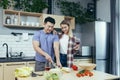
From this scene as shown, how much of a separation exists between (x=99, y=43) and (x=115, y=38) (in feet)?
1.35

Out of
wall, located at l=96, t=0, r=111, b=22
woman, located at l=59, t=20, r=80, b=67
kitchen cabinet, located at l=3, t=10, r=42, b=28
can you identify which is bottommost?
woman, located at l=59, t=20, r=80, b=67

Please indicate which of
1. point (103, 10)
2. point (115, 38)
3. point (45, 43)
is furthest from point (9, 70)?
point (103, 10)

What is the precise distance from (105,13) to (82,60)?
59.6 inches

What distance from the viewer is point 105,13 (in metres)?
5.53

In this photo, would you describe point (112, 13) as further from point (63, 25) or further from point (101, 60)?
point (63, 25)

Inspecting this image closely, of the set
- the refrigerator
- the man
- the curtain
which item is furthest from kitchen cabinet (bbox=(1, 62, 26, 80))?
the curtain

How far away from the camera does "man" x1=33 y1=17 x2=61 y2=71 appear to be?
118 inches

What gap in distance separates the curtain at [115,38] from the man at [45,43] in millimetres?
2343

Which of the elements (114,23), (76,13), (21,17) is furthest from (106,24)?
(21,17)

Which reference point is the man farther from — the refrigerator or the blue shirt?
the refrigerator

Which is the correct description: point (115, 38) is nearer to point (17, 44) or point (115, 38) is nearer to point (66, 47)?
point (66, 47)

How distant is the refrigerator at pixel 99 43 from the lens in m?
5.06

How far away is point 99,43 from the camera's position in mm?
5086

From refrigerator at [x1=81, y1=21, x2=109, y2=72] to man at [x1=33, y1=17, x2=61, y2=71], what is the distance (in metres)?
2.13
